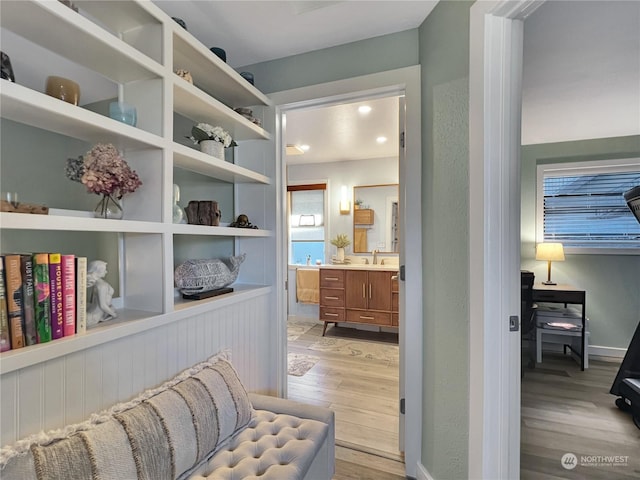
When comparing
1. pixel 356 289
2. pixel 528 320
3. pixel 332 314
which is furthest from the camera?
pixel 332 314

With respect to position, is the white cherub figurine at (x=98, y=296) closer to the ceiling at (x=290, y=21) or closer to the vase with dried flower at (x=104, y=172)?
the vase with dried flower at (x=104, y=172)

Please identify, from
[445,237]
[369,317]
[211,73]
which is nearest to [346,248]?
[369,317]

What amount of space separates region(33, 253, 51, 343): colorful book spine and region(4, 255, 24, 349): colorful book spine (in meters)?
0.04

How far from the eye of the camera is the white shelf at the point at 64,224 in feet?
2.59

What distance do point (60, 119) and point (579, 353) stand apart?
14.8ft

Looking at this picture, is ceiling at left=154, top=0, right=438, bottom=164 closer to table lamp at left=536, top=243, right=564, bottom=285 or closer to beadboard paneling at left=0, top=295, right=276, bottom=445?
beadboard paneling at left=0, top=295, right=276, bottom=445

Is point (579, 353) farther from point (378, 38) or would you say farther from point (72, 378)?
point (72, 378)

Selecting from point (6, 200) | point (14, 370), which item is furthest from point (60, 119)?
point (14, 370)

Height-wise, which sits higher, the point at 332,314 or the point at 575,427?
the point at 332,314

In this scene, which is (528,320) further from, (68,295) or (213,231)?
(68,295)

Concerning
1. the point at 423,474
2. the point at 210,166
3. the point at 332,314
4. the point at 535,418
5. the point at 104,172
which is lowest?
the point at 535,418

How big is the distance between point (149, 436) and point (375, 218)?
12.2ft

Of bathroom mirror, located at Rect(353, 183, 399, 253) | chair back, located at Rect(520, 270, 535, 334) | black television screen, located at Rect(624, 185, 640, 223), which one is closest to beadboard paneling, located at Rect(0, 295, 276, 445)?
chair back, located at Rect(520, 270, 535, 334)

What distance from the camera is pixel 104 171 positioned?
1055 millimetres
